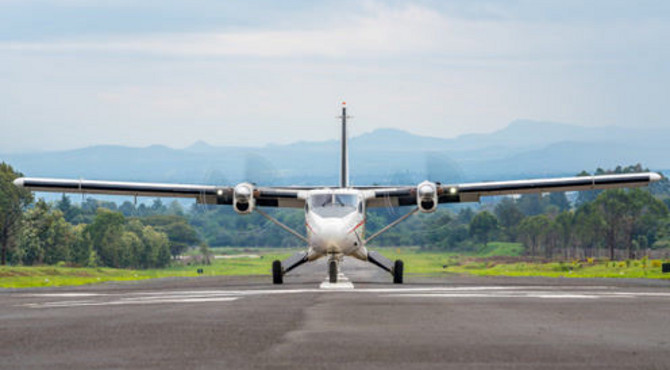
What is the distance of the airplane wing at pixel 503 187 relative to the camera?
132 ft

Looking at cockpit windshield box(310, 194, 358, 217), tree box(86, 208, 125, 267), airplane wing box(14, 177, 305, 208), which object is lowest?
tree box(86, 208, 125, 267)

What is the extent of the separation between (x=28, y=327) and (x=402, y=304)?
7.65 meters

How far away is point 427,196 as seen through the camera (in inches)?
1491

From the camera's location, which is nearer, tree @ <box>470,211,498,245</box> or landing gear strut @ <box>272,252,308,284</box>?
landing gear strut @ <box>272,252,308,284</box>

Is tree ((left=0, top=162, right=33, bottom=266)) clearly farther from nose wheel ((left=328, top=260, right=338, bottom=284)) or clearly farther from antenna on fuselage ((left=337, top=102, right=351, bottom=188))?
nose wheel ((left=328, top=260, right=338, bottom=284))

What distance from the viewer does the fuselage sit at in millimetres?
33875

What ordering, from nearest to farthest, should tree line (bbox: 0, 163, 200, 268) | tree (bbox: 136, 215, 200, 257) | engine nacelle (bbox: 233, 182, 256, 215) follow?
engine nacelle (bbox: 233, 182, 256, 215) < tree line (bbox: 0, 163, 200, 268) < tree (bbox: 136, 215, 200, 257)

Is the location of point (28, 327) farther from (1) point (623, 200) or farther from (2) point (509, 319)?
(1) point (623, 200)

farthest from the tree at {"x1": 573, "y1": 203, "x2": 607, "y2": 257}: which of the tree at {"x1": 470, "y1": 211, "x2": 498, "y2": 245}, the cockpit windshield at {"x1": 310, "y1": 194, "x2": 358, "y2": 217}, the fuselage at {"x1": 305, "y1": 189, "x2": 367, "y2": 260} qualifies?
the cockpit windshield at {"x1": 310, "y1": 194, "x2": 358, "y2": 217}

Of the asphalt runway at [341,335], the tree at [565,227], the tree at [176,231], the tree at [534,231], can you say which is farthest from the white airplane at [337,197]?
the tree at [176,231]

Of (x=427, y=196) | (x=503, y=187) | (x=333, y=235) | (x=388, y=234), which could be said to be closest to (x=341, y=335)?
(x=333, y=235)

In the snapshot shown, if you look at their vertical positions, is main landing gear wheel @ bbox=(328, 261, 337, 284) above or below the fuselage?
below

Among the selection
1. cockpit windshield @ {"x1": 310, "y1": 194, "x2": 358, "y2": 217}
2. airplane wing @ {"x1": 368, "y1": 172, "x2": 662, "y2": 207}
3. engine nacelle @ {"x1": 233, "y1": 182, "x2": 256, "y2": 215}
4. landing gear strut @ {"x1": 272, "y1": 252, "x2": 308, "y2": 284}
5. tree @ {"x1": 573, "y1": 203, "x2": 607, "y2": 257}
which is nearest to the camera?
cockpit windshield @ {"x1": 310, "y1": 194, "x2": 358, "y2": 217}

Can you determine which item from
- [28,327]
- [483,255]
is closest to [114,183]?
[28,327]
